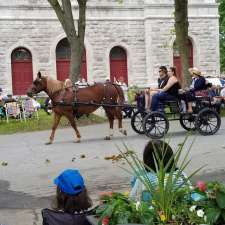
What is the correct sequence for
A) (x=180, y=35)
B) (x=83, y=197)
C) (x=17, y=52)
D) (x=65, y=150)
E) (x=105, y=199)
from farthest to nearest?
(x=17, y=52) → (x=180, y=35) → (x=65, y=150) → (x=83, y=197) → (x=105, y=199)

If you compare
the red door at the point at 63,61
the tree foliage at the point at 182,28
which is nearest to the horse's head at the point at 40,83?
the tree foliage at the point at 182,28

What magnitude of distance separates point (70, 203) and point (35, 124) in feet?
54.4

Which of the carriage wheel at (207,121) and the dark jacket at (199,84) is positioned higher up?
the dark jacket at (199,84)

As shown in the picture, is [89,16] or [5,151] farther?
[89,16]

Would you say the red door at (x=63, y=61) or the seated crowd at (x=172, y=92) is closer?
the seated crowd at (x=172, y=92)

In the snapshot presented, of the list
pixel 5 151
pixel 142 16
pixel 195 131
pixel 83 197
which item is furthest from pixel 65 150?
pixel 142 16

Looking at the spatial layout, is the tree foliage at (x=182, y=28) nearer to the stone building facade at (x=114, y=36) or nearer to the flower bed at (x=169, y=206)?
the stone building facade at (x=114, y=36)

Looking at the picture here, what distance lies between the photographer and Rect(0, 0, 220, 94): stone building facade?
35969mm

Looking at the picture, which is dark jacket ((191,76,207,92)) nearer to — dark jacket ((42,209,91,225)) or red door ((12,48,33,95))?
dark jacket ((42,209,91,225))

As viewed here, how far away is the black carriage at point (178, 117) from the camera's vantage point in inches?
565

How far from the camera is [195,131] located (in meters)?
15.0

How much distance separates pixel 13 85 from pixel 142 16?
33.1ft

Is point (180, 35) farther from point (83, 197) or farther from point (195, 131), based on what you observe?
point (83, 197)

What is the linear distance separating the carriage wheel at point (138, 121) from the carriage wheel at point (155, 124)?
0.48 meters
